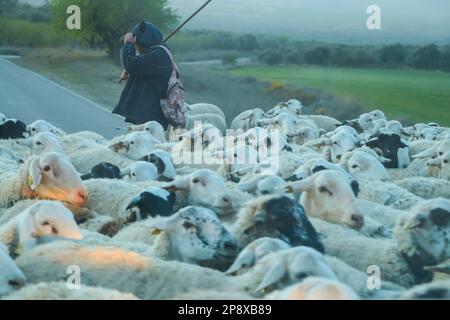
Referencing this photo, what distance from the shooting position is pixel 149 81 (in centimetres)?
1054

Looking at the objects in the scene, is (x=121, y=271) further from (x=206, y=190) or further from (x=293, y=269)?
(x=206, y=190)

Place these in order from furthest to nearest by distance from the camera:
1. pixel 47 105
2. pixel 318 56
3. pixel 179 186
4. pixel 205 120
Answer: pixel 47 105 → pixel 318 56 → pixel 205 120 → pixel 179 186

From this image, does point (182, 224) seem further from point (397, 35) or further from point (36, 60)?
point (36, 60)

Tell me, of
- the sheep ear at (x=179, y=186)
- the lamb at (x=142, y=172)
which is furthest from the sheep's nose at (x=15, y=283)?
the lamb at (x=142, y=172)

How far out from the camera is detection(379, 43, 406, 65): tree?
11406 mm

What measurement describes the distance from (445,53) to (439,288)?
8638 mm

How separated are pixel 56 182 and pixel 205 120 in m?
6.11

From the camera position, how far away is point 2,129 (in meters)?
10.3

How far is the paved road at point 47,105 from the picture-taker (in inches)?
537

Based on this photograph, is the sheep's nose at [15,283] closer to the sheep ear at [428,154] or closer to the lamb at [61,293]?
the lamb at [61,293]

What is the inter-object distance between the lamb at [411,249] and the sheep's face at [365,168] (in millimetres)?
2507

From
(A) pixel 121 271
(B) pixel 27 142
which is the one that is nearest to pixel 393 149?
(B) pixel 27 142

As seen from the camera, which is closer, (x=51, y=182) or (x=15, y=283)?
(x=15, y=283)

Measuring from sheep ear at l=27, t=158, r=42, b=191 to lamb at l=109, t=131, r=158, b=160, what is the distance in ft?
7.63
